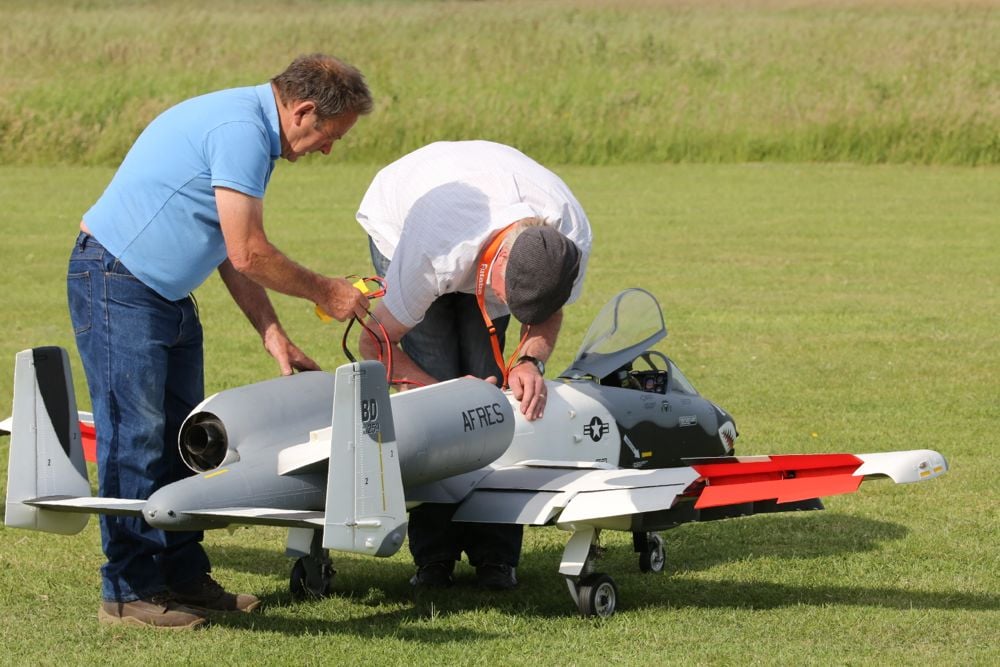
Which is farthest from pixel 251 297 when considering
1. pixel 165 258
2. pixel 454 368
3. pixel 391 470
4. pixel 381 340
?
pixel 391 470

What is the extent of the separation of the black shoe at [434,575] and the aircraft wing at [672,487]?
66 centimetres

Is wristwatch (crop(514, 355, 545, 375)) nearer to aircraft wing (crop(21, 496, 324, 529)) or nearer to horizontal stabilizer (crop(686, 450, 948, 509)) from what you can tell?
horizontal stabilizer (crop(686, 450, 948, 509))

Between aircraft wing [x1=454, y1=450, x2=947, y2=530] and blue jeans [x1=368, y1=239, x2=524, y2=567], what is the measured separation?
586 millimetres

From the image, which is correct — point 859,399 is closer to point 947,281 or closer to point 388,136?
point 947,281

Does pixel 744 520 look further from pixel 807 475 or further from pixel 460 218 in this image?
pixel 460 218

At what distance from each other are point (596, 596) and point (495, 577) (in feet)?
2.28

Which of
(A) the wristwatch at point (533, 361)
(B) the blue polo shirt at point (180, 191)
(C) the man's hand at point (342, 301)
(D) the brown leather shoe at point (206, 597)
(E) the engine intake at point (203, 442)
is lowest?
(D) the brown leather shoe at point (206, 597)

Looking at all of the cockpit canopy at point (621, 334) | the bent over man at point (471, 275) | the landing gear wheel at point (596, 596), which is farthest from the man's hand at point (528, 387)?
the landing gear wheel at point (596, 596)

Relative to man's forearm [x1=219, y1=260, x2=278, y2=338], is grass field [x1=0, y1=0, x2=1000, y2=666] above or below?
below

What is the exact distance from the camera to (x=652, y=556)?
684 centimetres

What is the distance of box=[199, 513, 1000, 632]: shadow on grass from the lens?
6016mm

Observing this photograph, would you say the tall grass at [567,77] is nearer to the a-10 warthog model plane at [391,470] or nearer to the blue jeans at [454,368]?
the blue jeans at [454,368]

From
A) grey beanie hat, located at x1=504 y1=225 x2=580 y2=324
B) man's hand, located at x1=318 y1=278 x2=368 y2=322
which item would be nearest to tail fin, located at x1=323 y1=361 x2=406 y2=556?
man's hand, located at x1=318 y1=278 x2=368 y2=322

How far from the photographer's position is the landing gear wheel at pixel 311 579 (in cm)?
627
